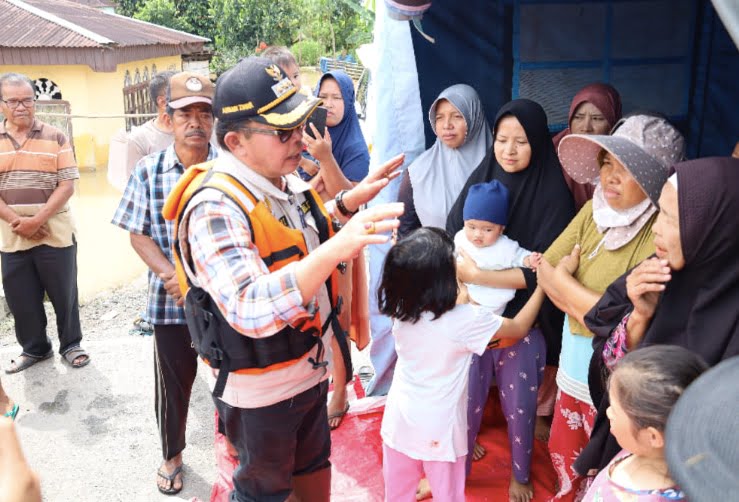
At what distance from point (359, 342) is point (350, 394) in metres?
1.18

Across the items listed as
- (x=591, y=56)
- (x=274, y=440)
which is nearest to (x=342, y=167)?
(x=591, y=56)

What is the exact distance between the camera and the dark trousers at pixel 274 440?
218cm

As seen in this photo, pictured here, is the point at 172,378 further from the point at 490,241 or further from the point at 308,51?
the point at 308,51

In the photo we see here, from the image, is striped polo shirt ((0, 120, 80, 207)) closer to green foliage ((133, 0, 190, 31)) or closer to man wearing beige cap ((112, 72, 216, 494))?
man wearing beige cap ((112, 72, 216, 494))

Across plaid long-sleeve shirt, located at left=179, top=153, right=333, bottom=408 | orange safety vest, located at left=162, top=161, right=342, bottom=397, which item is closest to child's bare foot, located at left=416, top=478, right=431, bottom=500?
plaid long-sleeve shirt, located at left=179, top=153, right=333, bottom=408

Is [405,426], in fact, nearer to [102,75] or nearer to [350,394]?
[350,394]

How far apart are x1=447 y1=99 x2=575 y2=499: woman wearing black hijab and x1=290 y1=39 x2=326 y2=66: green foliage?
26.6 metres

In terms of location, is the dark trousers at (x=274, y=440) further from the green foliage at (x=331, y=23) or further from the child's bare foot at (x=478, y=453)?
the green foliage at (x=331, y=23)

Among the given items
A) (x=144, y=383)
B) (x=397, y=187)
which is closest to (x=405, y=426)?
(x=397, y=187)

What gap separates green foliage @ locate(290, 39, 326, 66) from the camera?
28.2 m

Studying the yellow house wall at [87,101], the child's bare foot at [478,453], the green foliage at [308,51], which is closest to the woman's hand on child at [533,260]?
the child's bare foot at [478,453]

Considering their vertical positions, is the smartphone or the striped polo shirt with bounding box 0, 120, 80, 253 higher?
the smartphone

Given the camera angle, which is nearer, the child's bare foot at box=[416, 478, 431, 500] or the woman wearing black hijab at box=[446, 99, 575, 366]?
the woman wearing black hijab at box=[446, 99, 575, 366]

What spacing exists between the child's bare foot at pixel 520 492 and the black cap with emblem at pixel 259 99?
1.91 metres
